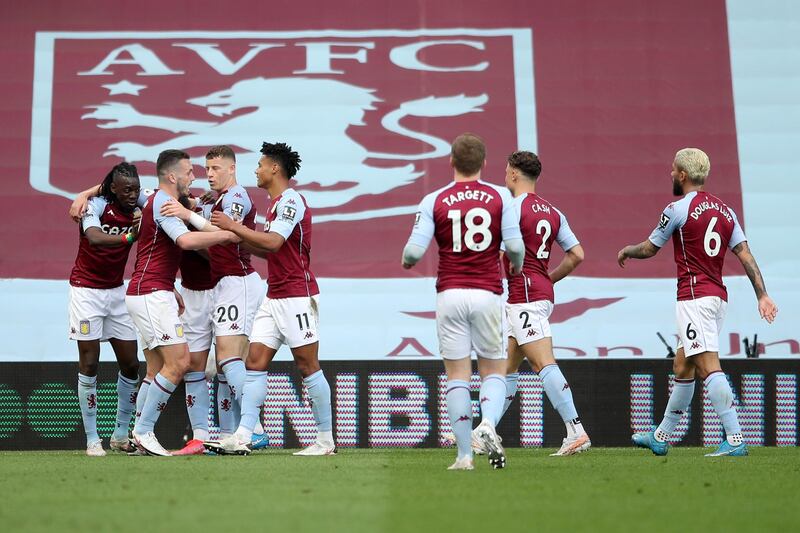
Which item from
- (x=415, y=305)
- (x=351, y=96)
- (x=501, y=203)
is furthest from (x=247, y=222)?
(x=351, y=96)

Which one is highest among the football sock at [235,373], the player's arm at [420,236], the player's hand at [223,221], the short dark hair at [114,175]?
the short dark hair at [114,175]

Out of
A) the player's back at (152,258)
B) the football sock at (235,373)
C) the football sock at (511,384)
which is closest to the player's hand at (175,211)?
Answer: the player's back at (152,258)

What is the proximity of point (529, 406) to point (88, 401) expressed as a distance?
3720mm

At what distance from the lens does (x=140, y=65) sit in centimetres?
1539

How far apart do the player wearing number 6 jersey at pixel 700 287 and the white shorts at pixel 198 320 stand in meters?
3.39

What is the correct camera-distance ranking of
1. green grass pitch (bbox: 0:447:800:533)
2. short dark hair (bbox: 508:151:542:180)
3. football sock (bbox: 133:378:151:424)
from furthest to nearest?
1. football sock (bbox: 133:378:151:424)
2. short dark hair (bbox: 508:151:542:180)
3. green grass pitch (bbox: 0:447:800:533)

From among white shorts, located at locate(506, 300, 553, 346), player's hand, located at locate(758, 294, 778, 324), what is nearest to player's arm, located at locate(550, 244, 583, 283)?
white shorts, located at locate(506, 300, 553, 346)

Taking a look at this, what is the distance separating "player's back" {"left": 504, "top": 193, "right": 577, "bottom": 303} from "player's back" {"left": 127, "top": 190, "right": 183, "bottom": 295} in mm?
2549

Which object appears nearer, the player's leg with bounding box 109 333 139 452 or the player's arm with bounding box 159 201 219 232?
the player's arm with bounding box 159 201 219 232

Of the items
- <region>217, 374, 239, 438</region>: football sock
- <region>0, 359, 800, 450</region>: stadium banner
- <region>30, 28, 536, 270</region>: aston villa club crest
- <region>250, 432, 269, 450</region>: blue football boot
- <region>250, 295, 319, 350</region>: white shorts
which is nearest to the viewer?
<region>250, 295, 319, 350</region>: white shorts

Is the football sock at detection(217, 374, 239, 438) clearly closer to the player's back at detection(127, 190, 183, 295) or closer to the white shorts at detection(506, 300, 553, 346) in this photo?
→ the player's back at detection(127, 190, 183, 295)

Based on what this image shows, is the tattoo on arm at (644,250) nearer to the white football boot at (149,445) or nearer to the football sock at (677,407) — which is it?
the football sock at (677,407)

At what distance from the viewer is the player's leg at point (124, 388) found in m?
9.75

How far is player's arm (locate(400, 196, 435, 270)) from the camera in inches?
270
